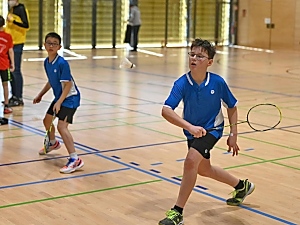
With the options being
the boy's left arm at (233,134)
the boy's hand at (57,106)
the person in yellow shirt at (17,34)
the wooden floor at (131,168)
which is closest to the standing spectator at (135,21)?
the wooden floor at (131,168)

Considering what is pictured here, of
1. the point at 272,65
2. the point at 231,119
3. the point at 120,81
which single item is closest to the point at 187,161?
the point at 231,119

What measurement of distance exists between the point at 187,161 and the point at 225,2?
24.7 meters

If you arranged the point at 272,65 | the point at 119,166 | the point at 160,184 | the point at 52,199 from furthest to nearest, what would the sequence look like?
the point at 272,65
the point at 119,166
the point at 160,184
the point at 52,199

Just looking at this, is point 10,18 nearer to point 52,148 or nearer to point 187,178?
point 52,148

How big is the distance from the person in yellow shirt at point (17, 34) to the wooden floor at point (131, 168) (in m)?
0.33

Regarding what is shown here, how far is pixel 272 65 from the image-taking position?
18.9 m

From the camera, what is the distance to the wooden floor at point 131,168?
4770 mm

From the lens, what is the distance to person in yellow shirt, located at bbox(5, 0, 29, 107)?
9859 millimetres

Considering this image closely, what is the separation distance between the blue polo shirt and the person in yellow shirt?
582 centimetres

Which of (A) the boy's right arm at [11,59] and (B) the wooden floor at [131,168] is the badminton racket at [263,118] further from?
(A) the boy's right arm at [11,59]

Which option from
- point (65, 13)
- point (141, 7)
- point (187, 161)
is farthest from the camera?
point (141, 7)

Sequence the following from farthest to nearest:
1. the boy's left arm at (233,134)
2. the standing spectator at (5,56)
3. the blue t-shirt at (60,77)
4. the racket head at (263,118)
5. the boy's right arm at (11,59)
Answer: the boy's right arm at (11,59) < the standing spectator at (5,56) < the racket head at (263,118) < the blue t-shirt at (60,77) < the boy's left arm at (233,134)

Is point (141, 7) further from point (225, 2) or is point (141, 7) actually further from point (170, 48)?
point (225, 2)

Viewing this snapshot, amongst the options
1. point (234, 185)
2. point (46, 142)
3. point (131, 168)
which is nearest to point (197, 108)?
point (234, 185)
